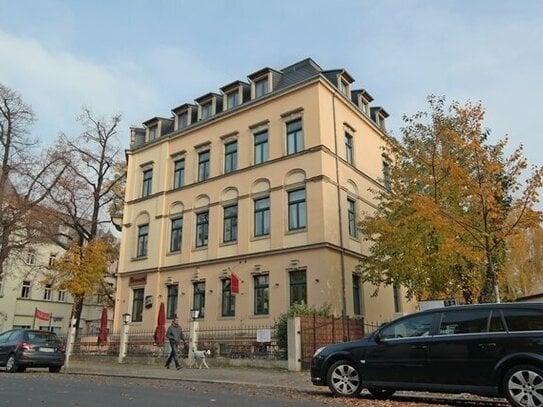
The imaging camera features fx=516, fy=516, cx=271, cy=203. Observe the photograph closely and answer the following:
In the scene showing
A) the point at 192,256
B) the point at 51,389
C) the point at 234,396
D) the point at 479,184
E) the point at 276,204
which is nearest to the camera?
the point at 234,396

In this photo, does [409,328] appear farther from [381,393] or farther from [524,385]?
[524,385]

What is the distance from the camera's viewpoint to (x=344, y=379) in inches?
400

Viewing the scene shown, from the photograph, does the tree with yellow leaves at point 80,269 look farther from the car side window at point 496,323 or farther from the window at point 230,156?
the car side window at point 496,323

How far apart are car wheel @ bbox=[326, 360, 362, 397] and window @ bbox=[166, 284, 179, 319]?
1940 cm

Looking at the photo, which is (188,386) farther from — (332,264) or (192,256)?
(192,256)

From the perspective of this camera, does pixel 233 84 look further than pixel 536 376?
Yes

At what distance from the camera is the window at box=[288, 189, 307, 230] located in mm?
24422

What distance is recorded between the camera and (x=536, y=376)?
799cm

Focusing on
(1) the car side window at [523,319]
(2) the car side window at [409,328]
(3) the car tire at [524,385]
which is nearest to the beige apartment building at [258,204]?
(2) the car side window at [409,328]

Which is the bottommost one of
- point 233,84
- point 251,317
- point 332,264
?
point 251,317

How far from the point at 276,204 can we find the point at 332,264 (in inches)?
166

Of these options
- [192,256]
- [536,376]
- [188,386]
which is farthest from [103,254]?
[536,376]

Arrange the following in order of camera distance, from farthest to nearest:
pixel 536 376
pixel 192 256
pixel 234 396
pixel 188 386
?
1. pixel 192 256
2. pixel 188 386
3. pixel 234 396
4. pixel 536 376

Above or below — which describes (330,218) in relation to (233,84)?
below
